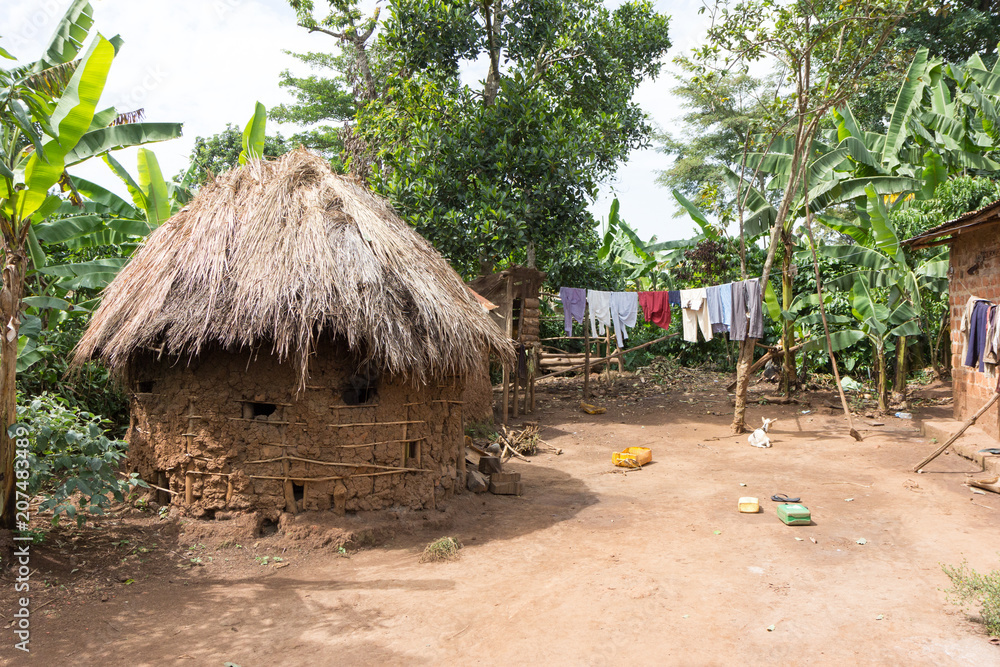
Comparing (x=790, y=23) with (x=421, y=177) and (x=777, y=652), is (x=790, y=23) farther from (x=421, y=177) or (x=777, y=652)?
(x=777, y=652)

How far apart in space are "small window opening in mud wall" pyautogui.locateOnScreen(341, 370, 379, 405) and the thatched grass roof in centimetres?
26

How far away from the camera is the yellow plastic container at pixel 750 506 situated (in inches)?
262

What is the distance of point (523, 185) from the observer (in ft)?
40.9

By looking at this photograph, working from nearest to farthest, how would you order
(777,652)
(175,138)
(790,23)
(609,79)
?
(777,652)
(175,138)
(790,23)
(609,79)

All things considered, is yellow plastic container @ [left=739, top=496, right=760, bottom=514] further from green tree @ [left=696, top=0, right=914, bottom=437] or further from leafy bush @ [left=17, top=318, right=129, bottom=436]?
leafy bush @ [left=17, top=318, right=129, bottom=436]

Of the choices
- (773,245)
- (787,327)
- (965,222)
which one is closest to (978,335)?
(965,222)

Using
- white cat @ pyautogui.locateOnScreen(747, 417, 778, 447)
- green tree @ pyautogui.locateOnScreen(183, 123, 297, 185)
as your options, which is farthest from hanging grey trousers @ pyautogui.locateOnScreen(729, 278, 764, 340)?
green tree @ pyautogui.locateOnScreen(183, 123, 297, 185)

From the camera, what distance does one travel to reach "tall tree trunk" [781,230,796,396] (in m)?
11.7

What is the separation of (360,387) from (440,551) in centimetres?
175

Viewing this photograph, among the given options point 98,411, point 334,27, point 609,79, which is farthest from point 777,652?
point 334,27

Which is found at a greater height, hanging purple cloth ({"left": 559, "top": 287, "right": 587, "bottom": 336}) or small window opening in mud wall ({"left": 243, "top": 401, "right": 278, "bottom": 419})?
hanging purple cloth ({"left": 559, "top": 287, "right": 587, "bottom": 336})

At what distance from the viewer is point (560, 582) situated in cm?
506

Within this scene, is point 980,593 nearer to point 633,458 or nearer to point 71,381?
point 633,458

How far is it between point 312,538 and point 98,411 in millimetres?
4272
